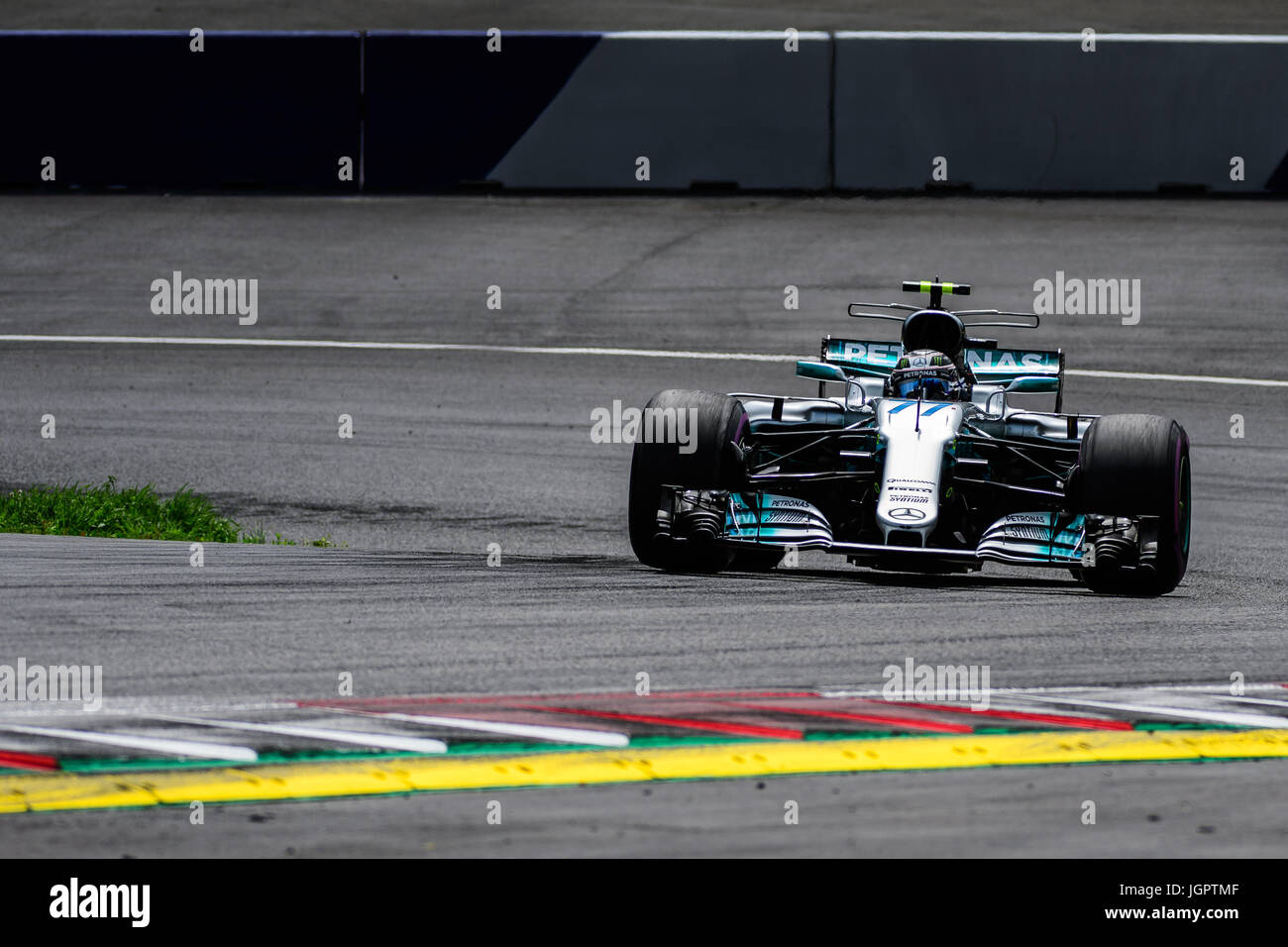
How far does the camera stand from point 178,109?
69.3 ft

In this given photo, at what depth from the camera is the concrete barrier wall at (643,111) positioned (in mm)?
20266

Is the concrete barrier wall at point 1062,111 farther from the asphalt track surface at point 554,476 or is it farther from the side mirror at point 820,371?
the side mirror at point 820,371

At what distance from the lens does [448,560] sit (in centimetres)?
1084

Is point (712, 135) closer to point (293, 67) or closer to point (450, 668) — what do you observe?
point (293, 67)

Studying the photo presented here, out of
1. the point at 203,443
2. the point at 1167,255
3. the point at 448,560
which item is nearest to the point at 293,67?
the point at 203,443

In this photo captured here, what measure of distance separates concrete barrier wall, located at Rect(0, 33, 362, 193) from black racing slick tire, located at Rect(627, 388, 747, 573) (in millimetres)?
11507

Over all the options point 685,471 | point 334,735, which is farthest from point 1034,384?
point 334,735

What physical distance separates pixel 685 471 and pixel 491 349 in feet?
23.5

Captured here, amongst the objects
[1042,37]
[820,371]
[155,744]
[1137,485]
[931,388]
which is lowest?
[155,744]

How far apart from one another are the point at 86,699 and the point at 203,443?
7916 millimetres

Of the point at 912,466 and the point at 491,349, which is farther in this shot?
the point at 491,349

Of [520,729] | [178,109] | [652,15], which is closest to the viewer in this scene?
[520,729]

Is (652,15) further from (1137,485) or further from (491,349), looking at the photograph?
(1137,485)

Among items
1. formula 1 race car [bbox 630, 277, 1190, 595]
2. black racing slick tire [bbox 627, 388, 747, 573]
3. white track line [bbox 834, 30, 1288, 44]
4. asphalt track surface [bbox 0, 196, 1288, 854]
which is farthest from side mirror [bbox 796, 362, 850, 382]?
white track line [bbox 834, 30, 1288, 44]
